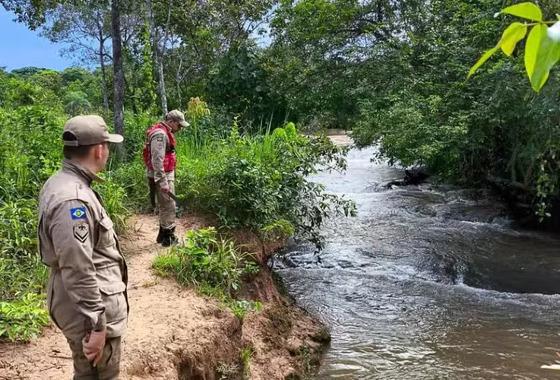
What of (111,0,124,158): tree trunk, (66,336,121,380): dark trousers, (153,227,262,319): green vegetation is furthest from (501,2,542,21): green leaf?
(111,0,124,158): tree trunk

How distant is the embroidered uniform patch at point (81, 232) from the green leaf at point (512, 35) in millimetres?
2174

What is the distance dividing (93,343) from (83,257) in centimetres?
42

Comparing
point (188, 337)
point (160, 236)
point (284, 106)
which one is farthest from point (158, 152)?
point (284, 106)

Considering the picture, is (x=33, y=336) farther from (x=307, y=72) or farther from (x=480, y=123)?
(x=307, y=72)

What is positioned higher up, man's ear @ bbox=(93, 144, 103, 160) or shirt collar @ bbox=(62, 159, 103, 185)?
man's ear @ bbox=(93, 144, 103, 160)

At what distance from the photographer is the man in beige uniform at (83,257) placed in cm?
254

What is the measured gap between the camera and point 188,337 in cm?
487

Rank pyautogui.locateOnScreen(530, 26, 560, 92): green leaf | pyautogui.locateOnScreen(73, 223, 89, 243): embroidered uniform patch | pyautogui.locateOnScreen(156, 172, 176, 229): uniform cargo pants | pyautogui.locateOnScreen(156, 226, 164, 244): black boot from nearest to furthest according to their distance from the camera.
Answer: pyautogui.locateOnScreen(530, 26, 560, 92): green leaf < pyautogui.locateOnScreen(73, 223, 89, 243): embroidered uniform patch < pyautogui.locateOnScreen(156, 172, 176, 229): uniform cargo pants < pyautogui.locateOnScreen(156, 226, 164, 244): black boot

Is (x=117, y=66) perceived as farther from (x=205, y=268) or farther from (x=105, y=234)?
(x=105, y=234)

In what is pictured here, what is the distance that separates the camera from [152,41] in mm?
11539

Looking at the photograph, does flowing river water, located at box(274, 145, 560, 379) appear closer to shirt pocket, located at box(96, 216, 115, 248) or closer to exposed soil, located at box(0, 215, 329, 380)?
exposed soil, located at box(0, 215, 329, 380)

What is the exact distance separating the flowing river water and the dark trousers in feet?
11.4

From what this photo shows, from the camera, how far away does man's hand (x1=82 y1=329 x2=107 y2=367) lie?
2621mm

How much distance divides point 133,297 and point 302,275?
14.2 feet
